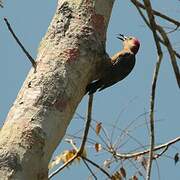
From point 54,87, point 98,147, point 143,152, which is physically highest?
point 98,147

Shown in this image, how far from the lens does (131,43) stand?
4000 mm

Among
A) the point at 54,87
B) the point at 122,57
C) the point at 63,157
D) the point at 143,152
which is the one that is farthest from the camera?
the point at 63,157

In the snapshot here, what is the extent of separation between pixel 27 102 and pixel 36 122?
0.11 m

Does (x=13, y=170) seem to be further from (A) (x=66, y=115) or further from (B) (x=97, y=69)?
(B) (x=97, y=69)

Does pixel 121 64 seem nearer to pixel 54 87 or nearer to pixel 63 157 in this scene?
pixel 63 157

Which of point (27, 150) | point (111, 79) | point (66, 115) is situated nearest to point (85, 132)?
point (111, 79)

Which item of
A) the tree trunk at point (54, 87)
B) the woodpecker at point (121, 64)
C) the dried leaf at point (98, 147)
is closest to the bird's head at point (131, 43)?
the woodpecker at point (121, 64)

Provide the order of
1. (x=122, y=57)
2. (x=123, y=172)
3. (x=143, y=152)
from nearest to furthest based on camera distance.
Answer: (x=143, y=152)
(x=122, y=57)
(x=123, y=172)

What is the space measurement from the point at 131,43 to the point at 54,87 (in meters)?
2.05

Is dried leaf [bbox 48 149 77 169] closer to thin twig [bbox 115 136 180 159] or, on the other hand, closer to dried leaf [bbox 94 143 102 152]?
dried leaf [bbox 94 143 102 152]

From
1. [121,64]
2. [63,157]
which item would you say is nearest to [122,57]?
[121,64]

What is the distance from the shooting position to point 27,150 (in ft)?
5.93

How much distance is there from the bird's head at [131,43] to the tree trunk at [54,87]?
1.44m

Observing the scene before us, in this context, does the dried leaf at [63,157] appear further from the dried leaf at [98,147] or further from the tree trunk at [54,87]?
the tree trunk at [54,87]
